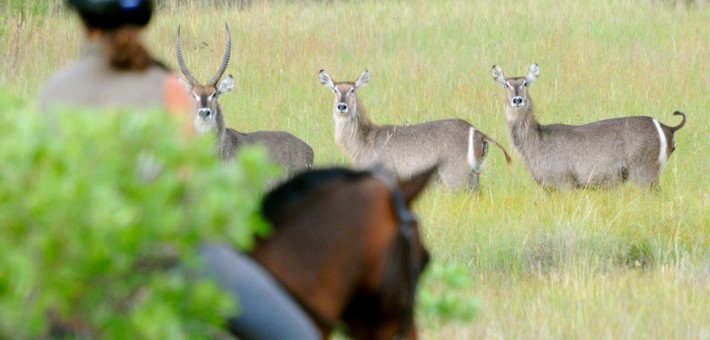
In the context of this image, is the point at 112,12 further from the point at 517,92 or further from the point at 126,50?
the point at 517,92

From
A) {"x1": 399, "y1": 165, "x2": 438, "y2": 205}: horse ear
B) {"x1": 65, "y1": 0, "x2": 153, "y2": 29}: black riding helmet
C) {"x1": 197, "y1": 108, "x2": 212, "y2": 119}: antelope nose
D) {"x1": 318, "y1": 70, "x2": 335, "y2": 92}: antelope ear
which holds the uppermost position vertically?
{"x1": 65, "y1": 0, "x2": 153, "y2": 29}: black riding helmet

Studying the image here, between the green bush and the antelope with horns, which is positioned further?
the antelope with horns

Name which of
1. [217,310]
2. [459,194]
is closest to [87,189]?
[217,310]

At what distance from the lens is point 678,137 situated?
1056 centimetres

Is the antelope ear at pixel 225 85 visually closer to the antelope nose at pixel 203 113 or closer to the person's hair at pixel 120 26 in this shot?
the antelope nose at pixel 203 113

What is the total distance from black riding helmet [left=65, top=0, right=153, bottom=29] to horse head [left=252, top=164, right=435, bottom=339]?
45 centimetres

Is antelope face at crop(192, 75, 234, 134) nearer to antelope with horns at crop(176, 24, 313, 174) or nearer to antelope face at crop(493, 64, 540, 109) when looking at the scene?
antelope with horns at crop(176, 24, 313, 174)

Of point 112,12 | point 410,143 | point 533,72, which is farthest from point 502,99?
point 112,12

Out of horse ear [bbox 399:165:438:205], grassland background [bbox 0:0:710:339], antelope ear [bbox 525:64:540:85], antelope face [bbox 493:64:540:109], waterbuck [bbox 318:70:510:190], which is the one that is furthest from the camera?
antelope ear [bbox 525:64:540:85]

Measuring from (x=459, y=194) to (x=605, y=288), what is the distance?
365cm

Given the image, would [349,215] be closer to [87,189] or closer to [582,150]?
[87,189]

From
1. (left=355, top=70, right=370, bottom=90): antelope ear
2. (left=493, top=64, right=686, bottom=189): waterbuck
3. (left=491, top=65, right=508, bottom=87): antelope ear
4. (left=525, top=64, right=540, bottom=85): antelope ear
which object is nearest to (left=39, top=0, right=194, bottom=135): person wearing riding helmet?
(left=493, top=64, right=686, bottom=189): waterbuck

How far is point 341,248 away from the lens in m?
2.66

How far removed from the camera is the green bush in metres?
1.85
